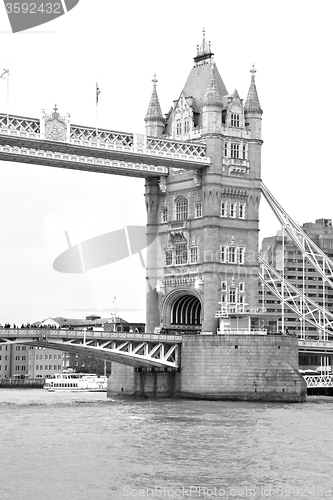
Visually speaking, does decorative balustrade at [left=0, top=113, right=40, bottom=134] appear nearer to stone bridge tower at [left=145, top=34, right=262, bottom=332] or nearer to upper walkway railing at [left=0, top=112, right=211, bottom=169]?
upper walkway railing at [left=0, top=112, right=211, bottom=169]

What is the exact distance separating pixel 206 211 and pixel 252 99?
507 inches

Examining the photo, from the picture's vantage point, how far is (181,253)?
384ft

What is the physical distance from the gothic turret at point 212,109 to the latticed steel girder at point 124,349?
21.2 m

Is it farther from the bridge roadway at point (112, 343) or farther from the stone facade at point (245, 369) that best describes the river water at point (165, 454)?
the stone facade at point (245, 369)

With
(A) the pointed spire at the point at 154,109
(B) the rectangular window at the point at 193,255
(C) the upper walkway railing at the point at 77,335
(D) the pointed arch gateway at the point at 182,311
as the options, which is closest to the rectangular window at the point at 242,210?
(B) the rectangular window at the point at 193,255

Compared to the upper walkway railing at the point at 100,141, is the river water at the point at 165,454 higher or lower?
lower

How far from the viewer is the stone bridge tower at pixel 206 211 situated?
113438 millimetres

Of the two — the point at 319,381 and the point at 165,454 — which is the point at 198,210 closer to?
the point at 319,381

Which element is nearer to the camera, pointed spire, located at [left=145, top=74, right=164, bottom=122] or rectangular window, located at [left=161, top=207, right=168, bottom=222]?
rectangular window, located at [left=161, top=207, right=168, bottom=222]

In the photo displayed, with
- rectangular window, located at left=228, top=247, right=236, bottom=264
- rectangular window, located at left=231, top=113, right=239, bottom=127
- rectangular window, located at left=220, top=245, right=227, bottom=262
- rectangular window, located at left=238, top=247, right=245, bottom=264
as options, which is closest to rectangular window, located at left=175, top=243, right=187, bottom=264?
rectangular window, located at left=220, top=245, right=227, bottom=262

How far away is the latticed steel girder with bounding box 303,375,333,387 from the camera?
132 m

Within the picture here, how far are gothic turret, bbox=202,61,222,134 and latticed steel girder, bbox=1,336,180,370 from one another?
69.6 ft

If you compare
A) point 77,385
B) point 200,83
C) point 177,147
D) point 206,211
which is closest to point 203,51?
point 200,83

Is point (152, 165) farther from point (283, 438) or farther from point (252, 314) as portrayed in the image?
point (283, 438)
